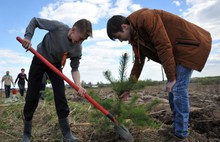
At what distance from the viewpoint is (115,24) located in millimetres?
3322

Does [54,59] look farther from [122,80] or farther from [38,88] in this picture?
[122,80]

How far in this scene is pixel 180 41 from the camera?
3428 millimetres

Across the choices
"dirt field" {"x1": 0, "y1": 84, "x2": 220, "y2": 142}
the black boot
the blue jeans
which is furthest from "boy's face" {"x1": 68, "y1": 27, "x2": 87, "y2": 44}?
the blue jeans

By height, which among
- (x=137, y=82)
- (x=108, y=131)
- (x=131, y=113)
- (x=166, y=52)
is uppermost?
(x=166, y=52)

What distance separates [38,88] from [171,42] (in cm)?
173

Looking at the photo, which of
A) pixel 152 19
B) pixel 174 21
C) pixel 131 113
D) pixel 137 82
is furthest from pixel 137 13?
pixel 131 113

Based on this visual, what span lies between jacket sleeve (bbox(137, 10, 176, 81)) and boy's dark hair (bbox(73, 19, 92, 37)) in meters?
0.61

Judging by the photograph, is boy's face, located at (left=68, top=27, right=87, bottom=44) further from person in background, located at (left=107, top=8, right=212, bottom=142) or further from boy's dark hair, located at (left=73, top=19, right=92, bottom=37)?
person in background, located at (left=107, top=8, right=212, bottom=142)

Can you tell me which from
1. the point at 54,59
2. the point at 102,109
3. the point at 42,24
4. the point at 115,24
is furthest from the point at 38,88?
the point at 115,24

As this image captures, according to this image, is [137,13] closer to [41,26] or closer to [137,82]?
[137,82]

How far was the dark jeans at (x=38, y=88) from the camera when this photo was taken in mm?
3879

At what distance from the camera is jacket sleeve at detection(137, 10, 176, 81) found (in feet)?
10.7

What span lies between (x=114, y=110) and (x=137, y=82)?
17.6 inches

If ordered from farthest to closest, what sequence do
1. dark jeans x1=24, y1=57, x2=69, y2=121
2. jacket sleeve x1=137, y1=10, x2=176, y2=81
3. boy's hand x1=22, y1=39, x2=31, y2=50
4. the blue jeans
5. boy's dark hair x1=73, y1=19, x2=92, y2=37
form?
dark jeans x1=24, y1=57, x2=69, y2=121 → boy's hand x1=22, y1=39, x2=31, y2=50 → boy's dark hair x1=73, y1=19, x2=92, y2=37 → the blue jeans → jacket sleeve x1=137, y1=10, x2=176, y2=81
